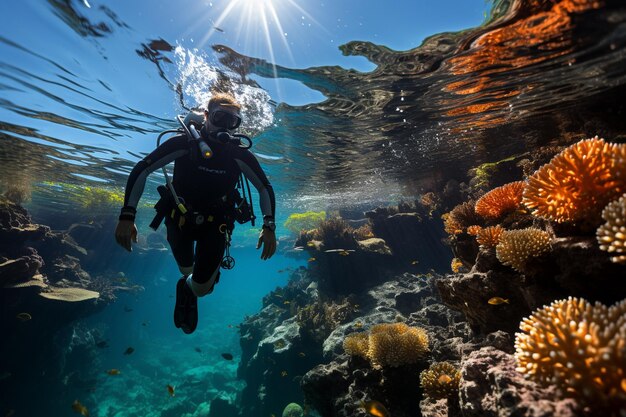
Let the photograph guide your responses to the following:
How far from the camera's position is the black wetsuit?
4953mm

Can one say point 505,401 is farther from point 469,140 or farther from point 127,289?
point 127,289

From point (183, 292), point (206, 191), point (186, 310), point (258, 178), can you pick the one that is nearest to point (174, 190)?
point (206, 191)

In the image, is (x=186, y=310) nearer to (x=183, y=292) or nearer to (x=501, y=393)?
(x=183, y=292)

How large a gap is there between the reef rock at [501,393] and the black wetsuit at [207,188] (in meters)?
3.73

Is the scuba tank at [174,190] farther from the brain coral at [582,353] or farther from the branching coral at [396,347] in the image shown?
the brain coral at [582,353]

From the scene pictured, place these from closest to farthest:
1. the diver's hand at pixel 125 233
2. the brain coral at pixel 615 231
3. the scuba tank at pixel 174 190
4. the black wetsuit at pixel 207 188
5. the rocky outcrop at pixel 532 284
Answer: the brain coral at pixel 615 231 < the rocky outcrop at pixel 532 284 < the diver's hand at pixel 125 233 < the scuba tank at pixel 174 190 < the black wetsuit at pixel 207 188

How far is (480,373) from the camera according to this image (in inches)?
116

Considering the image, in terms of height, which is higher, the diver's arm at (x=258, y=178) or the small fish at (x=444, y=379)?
the diver's arm at (x=258, y=178)

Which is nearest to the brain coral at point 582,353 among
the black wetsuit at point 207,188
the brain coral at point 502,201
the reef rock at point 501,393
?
the reef rock at point 501,393

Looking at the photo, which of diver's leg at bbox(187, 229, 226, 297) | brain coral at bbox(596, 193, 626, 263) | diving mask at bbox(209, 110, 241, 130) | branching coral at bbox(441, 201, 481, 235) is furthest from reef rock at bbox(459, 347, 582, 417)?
diving mask at bbox(209, 110, 241, 130)

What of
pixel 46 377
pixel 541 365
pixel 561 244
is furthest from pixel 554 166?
pixel 46 377

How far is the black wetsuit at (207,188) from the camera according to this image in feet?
16.3

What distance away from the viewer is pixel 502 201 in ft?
16.0

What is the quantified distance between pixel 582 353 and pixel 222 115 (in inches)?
211
